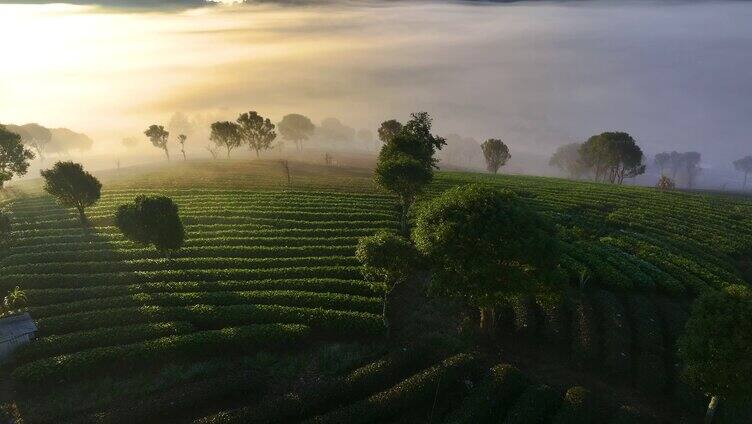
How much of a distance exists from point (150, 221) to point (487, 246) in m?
26.7

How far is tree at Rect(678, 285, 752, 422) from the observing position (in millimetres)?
18406

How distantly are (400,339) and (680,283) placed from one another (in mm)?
23948

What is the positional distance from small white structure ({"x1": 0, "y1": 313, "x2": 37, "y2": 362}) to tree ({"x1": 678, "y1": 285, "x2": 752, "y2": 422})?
124ft

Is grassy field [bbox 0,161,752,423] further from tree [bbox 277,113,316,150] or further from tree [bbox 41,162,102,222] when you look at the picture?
tree [bbox 277,113,316,150]

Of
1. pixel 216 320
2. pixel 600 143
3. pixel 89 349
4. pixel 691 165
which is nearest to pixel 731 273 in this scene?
pixel 216 320

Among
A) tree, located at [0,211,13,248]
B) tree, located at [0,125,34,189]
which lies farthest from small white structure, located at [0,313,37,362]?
tree, located at [0,125,34,189]

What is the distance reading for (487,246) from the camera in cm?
2362

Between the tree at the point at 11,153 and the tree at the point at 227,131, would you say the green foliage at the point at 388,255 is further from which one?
the tree at the point at 227,131

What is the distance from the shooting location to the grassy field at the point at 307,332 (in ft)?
70.8

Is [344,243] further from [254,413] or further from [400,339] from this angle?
A: [254,413]

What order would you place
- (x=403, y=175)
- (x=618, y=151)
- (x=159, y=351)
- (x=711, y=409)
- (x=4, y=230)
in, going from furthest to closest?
1. (x=618, y=151)
2. (x=403, y=175)
3. (x=4, y=230)
4. (x=159, y=351)
5. (x=711, y=409)

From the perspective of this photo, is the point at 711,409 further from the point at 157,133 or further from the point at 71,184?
the point at 157,133

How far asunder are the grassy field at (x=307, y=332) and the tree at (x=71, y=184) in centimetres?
363

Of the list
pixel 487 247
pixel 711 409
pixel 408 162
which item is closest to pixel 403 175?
pixel 408 162
